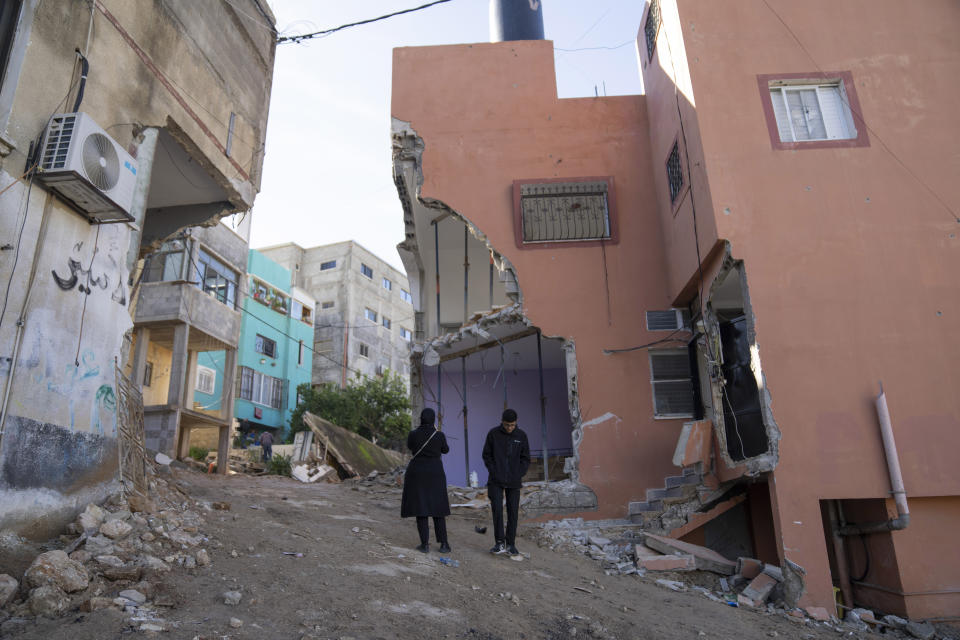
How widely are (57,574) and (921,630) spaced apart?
8379 mm

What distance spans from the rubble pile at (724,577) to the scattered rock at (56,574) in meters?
5.85

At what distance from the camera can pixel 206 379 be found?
2722 centimetres

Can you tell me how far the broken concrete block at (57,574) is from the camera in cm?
447

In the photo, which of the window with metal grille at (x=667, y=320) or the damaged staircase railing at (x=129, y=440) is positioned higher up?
the window with metal grille at (x=667, y=320)

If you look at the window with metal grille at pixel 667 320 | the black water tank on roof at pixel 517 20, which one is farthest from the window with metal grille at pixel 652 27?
the black water tank on roof at pixel 517 20

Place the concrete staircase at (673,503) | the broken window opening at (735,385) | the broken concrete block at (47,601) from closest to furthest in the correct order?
the broken concrete block at (47,601) < the broken window opening at (735,385) < the concrete staircase at (673,503)

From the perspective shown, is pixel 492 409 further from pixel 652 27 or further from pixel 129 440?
pixel 129 440

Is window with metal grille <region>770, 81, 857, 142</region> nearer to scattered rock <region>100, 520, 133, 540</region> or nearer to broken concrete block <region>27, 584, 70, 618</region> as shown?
scattered rock <region>100, 520, 133, 540</region>

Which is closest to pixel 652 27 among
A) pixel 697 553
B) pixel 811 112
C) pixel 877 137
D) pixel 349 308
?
pixel 811 112

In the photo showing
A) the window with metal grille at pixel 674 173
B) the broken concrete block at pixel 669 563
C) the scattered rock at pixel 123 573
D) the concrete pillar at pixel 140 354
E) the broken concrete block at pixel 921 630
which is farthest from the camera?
the concrete pillar at pixel 140 354

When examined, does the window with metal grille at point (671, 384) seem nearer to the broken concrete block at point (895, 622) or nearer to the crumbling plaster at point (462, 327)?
the crumbling plaster at point (462, 327)

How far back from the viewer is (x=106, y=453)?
6727mm

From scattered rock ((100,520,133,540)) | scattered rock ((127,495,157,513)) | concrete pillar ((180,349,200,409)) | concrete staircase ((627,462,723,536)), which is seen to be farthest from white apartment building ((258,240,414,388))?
scattered rock ((100,520,133,540))

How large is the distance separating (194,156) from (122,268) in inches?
106
